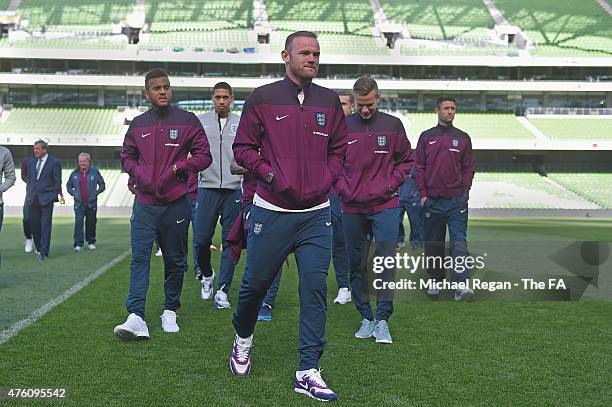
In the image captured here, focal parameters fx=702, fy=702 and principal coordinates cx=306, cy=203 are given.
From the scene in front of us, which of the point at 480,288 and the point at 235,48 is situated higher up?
the point at 235,48

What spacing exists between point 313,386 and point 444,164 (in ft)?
13.4

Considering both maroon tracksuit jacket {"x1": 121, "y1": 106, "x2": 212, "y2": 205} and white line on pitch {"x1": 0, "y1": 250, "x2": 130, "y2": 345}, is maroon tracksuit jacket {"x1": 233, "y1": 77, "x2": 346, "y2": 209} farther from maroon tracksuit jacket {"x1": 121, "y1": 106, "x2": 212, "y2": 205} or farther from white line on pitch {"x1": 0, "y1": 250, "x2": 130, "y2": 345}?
white line on pitch {"x1": 0, "y1": 250, "x2": 130, "y2": 345}

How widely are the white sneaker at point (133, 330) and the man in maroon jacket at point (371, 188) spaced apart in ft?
5.60

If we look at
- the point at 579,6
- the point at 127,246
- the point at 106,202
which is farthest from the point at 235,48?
the point at 127,246

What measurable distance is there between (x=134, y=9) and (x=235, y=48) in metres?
10.7

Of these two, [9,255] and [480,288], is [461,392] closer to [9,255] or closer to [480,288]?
[480,288]

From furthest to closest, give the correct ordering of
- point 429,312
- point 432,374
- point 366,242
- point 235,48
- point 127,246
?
point 235,48
point 127,246
point 429,312
point 366,242
point 432,374

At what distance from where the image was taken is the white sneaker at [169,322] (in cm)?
586

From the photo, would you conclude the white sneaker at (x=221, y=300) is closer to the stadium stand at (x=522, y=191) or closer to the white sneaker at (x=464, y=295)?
the white sneaker at (x=464, y=295)

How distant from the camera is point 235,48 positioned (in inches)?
1788

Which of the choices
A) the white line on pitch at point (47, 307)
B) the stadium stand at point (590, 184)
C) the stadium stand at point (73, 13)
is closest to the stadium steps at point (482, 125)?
the stadium stand at point (590, 184)

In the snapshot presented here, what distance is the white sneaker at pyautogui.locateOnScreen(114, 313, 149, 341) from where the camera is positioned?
17.6 feet

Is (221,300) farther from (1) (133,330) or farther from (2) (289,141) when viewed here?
(2) (289,141)

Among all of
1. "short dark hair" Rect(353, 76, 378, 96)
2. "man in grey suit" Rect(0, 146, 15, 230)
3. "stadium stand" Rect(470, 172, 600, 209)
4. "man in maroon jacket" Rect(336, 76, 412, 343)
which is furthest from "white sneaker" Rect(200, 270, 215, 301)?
"stadium stand" Rect(470, 172, 600, 209)
